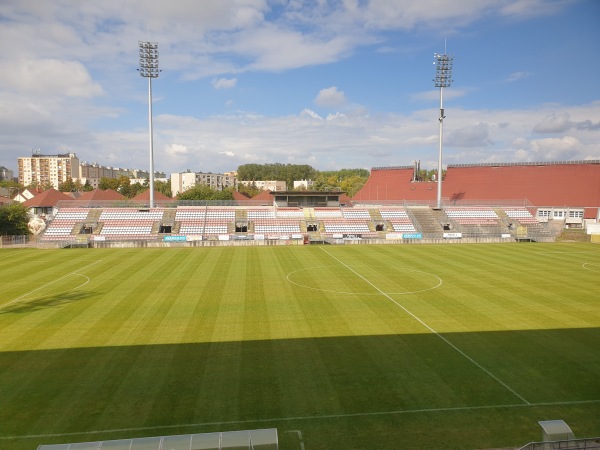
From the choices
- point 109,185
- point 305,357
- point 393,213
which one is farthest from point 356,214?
point 109,185

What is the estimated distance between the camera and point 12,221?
4572cm

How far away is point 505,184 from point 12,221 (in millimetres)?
64514

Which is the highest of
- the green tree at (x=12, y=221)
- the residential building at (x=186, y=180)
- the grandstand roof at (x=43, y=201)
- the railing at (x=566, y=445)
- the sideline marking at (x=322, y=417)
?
the residential building at (x=186, y=180)

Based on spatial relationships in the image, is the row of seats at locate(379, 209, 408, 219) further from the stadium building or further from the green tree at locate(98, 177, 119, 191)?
the green tree at locate(98, 177, 119, 191)

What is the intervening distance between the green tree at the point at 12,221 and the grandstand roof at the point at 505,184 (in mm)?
50601

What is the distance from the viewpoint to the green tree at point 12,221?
45062 millimetres

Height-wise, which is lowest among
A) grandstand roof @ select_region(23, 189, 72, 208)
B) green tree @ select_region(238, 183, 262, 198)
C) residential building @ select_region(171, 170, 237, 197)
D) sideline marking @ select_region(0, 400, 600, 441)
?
sideline marking @ select_region(0, 400, 600, 441)

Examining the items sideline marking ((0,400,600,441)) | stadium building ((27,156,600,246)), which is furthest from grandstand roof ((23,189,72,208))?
sideline marking ((0,400,600,441))

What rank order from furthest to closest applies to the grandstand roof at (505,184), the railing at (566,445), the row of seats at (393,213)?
the grandstand roof at (505,184) < the row of seats at (393,213) < the railing at (566,445)

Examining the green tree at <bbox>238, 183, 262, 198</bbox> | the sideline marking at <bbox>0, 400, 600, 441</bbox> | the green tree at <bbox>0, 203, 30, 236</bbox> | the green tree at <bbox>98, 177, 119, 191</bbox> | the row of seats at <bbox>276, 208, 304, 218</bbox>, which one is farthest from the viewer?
the green tree at <bbox>238, 183, 262, 198</bbox>

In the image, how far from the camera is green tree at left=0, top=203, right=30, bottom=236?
45.1 metres

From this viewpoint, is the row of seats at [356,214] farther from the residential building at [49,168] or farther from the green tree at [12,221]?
the residential building at [49,168]

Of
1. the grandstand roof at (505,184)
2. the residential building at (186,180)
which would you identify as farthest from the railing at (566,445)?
the residential building at (186,180)

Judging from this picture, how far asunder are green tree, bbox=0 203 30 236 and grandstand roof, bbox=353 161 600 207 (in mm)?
50601
